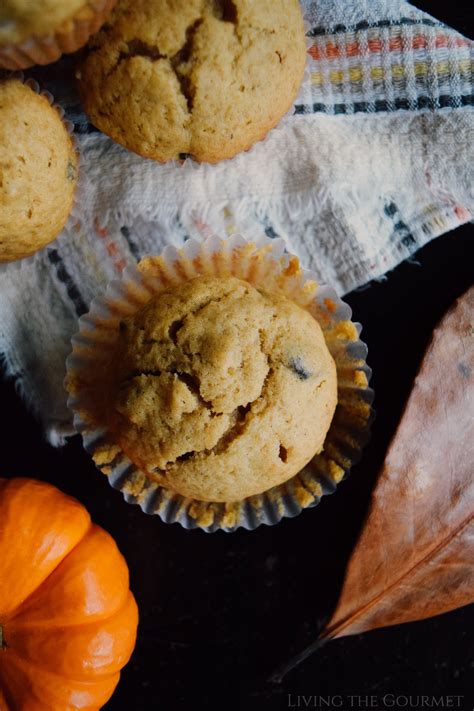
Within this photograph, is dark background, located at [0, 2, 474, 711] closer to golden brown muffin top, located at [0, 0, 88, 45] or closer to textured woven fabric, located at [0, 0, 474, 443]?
textured woven fabric, located at [0, 0, 474, 443]

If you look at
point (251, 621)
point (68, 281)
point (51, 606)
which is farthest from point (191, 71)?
point (251, 621)

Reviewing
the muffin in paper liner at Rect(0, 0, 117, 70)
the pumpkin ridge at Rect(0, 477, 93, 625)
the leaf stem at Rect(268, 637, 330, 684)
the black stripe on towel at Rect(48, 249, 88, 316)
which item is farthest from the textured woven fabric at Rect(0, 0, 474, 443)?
the leaf stem at Rect(268, 637, 330, 684)

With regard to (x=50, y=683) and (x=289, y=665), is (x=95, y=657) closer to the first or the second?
(x=50, y=683)

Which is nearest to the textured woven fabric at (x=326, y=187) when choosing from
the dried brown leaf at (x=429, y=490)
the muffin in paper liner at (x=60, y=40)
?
the dried brown leaf at (x=429, y=490)

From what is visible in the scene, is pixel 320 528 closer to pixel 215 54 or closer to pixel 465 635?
pixel 465 635

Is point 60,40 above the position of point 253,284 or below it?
above

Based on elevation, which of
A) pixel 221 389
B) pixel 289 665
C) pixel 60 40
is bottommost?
pixel 289 665

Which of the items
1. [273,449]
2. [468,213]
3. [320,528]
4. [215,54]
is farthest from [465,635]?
[215,54]
